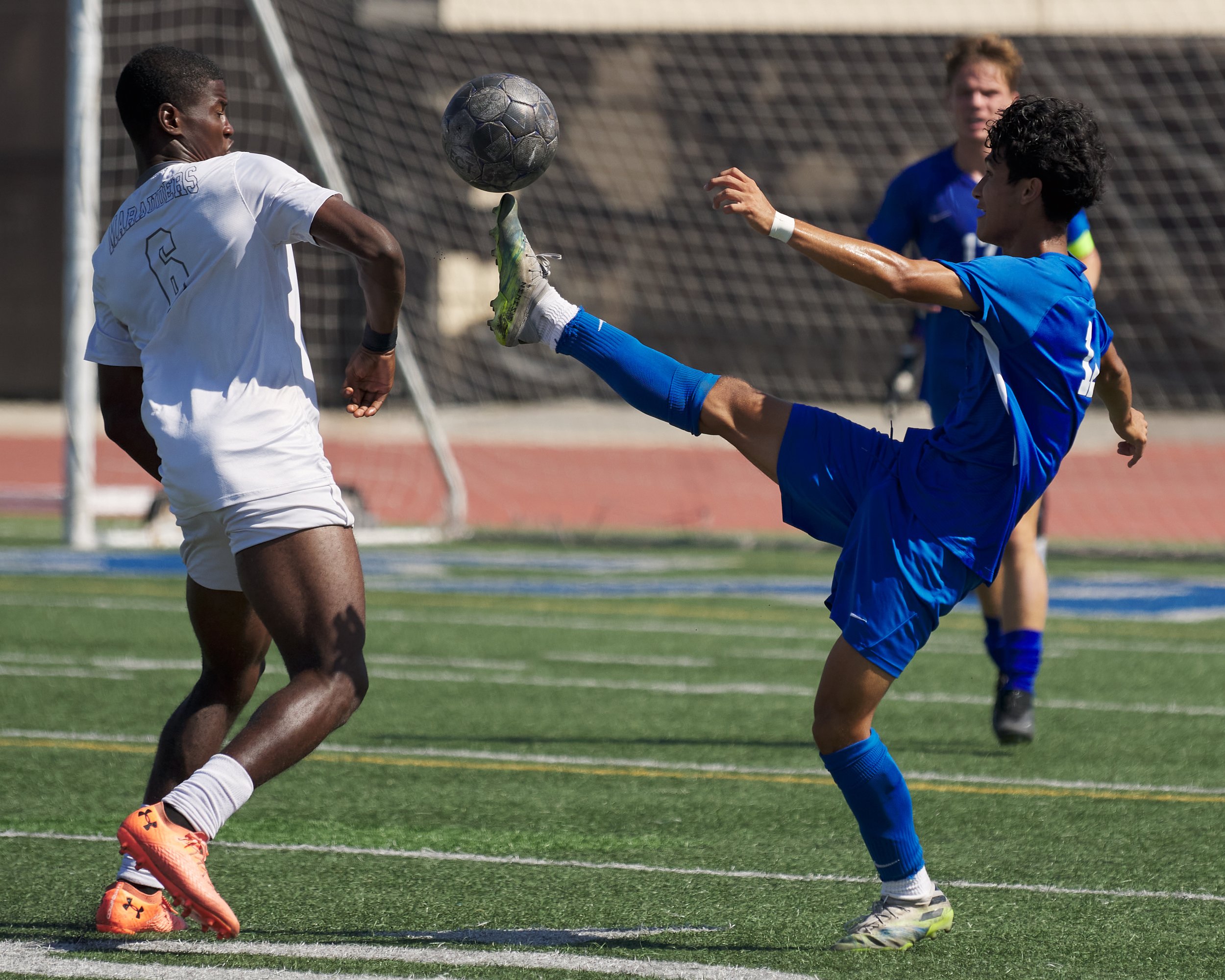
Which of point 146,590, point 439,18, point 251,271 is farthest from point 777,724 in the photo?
point 439,18

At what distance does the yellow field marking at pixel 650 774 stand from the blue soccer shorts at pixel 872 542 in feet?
6.04

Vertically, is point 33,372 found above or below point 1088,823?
below

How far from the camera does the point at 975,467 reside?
3764mm

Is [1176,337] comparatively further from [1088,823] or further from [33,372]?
[1088,823]

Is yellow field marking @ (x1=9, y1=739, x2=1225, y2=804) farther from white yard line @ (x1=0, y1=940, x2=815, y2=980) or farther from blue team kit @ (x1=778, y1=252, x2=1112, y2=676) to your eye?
white yard line @ (x1=0, y1=940, x2=815, y2=980)

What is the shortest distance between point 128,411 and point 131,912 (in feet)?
3.59

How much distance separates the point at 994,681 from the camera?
7.98 meters

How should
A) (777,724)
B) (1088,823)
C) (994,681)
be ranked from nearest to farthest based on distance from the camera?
(1088,823) → (777,724) → (994,681)

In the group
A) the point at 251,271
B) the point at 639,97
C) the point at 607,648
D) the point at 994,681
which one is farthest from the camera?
the point at 639,97

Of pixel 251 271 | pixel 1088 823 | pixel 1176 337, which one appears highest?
pixel 251 271

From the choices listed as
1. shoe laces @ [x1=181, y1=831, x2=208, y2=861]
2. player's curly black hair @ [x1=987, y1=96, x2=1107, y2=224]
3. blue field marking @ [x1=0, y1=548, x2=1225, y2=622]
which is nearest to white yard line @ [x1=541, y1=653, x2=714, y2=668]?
blue field marking @ [x1=0, y1=548, x2=1225, y2=622]

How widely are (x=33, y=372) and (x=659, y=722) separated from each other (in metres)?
27.5

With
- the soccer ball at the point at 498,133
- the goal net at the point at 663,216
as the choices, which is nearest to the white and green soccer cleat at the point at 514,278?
the soccer ball at the point at 498,133

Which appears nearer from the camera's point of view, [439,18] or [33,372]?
[439,18]
